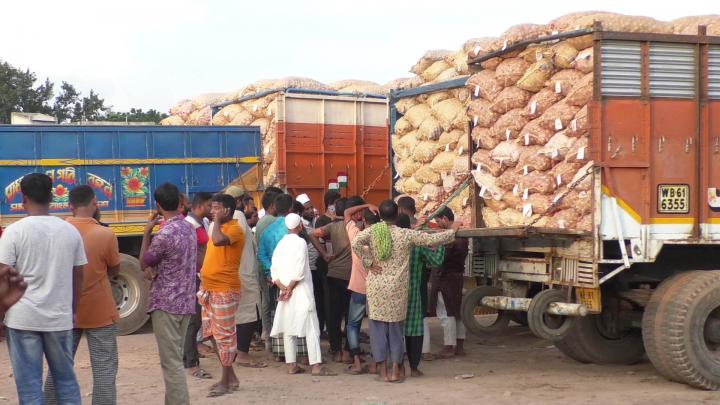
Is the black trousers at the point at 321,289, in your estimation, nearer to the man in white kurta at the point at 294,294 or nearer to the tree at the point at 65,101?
the man in white kurta at the point at 294,294

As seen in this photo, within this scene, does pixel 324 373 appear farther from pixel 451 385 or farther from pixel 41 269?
pixel 41 269

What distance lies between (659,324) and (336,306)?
2.87 meters

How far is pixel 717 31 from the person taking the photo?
734cm

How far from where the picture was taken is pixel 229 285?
22.1 feet

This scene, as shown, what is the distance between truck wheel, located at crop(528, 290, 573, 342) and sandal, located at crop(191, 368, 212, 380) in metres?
2.73

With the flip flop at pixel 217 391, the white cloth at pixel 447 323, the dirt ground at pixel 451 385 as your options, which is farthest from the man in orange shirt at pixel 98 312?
the white cloth at pixel 447 323

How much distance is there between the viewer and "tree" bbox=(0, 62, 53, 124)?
2653cm

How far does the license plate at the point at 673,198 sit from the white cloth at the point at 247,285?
3448 millimetres

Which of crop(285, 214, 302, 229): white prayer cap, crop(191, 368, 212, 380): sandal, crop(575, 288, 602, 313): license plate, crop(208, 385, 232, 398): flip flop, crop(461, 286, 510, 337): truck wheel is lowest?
crop(191, 368, 212, 380): sandal

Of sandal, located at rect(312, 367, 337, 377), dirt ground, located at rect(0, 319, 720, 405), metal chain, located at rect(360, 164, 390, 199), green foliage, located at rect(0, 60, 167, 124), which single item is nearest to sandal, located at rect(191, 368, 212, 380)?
dirt ground, located at rect(0, 319, 720, 405)

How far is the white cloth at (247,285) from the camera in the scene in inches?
302

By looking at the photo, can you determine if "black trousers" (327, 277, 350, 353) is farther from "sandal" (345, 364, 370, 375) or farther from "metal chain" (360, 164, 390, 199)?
"metal chain" (360, 164, 390, 199)

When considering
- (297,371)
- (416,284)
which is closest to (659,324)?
(416,284)

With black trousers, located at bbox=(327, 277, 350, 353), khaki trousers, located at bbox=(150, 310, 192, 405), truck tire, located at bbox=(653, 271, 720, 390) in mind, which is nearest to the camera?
khaki trousers, located at bbox=(150, 310, 192, 405)
